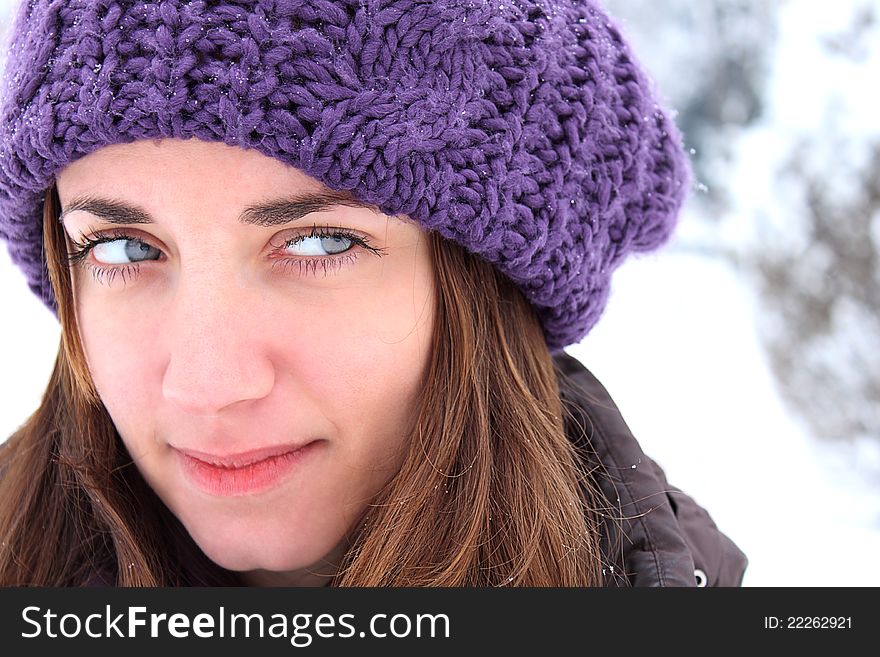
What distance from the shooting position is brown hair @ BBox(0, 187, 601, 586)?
145 cm

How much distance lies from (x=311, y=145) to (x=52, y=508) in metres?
1.04

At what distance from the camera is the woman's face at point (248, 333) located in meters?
1.28

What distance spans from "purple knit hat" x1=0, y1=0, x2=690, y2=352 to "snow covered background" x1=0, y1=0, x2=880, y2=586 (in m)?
1.66

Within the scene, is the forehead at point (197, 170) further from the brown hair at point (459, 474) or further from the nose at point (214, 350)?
the brown hair at point (459, 474)

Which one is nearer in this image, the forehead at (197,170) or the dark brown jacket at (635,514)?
the forehead at (197,170)

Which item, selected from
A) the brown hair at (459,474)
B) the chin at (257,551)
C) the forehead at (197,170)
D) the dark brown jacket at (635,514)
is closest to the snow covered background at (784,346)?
the dark brown jacket at (635,514)

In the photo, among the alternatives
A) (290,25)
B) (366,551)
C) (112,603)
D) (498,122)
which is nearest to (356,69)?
(290,25)

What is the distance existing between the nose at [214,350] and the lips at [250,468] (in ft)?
0.43

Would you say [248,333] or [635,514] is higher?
[248,333]

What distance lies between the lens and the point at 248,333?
51.0 inches

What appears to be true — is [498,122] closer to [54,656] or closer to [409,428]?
[409,428]

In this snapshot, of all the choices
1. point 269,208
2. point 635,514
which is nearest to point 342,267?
point 269,208

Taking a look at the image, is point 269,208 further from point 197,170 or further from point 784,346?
point 784,346

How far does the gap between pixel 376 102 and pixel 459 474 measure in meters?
0.63
